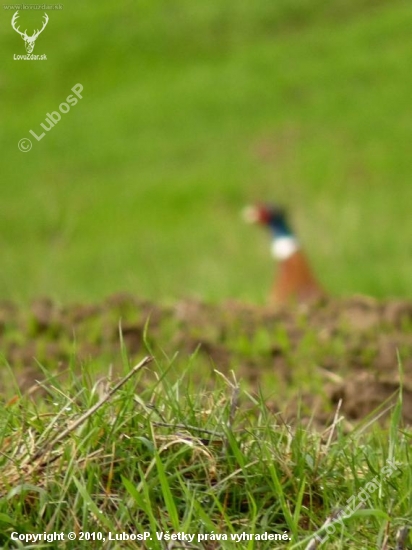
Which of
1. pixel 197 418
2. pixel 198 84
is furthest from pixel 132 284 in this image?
pixel 198 84

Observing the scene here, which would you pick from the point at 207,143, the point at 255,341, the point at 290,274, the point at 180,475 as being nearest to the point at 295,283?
the point at 290,274

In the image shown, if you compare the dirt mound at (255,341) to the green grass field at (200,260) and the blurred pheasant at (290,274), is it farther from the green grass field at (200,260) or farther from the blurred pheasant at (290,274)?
the blurred pheasant at (290,274)

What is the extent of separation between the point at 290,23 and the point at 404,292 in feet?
71.6

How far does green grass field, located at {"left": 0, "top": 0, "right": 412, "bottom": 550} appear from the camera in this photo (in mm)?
2541

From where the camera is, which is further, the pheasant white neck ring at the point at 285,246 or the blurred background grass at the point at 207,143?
the blurred background grass at the point at 207,143

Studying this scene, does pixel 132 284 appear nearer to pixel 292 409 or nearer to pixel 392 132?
pixel 292 409

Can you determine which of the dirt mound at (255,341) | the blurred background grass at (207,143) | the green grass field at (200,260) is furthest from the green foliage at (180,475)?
the blurred background grass at (207,143)

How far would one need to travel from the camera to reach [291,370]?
15.6 ft

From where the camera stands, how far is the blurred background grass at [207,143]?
13.3 meters

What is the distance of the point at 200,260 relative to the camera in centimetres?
1339

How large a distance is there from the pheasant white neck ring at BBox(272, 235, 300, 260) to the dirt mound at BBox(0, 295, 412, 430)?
5.77 feet

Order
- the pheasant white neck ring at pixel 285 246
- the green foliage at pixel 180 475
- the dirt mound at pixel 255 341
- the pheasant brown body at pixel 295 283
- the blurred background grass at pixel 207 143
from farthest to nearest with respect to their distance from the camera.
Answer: the blurred background grass at pixel 207 143 < the pheasant white neck ring at pixel 285 246 < the pheasant brown body at pixel 295 283 < the dirt mound at pixel 255 341 < the green foliage at pixel 180 475

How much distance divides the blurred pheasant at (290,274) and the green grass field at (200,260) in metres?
0.24

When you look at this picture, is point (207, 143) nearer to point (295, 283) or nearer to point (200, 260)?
point (200, 260)
